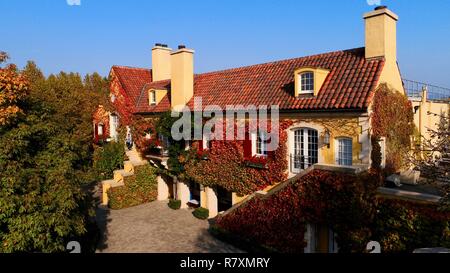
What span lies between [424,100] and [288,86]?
1120 cm

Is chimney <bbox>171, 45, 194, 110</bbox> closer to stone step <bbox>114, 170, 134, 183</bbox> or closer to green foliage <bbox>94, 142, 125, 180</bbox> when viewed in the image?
stone step <bbox>114, 170, 134, 183</bbox>

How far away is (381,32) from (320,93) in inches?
147

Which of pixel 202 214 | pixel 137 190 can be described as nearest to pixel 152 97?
pixel 137 190

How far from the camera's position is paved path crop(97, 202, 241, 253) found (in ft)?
55.6

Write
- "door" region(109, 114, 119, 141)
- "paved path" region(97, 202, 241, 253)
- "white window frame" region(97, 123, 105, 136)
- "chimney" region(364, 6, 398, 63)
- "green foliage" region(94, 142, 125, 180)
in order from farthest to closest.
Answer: "white window frame" region(97, 123, 105, 136) < "door" region(109, 114, 119, 141) < "green foliage" region(94, 142, 125, 180) < "paved path" region(97, 202, 241, 253) < "chimney" region(364, 6, 398, 63)

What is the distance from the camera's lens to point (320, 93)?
16.1 metres

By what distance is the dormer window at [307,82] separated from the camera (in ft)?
54.3

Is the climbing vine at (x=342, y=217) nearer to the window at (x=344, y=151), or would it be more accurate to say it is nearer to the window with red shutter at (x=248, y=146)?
the window at (x=344, y=151)

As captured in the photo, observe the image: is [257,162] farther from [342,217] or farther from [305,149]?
[342,217]

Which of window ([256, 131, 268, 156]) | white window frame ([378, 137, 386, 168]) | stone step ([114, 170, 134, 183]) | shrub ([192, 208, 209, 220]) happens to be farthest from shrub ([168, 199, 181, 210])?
white window frame ([378, 137, 386, 168])

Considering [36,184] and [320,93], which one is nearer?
[36,184]

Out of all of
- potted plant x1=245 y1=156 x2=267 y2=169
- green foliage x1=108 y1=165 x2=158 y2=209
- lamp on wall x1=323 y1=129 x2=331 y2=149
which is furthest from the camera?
green foliage x1=108 y1=165 x2=158 y2=209

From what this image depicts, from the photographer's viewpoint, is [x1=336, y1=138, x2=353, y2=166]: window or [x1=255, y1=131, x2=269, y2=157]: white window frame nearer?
[x1=336, y1=138, x2=353, y2=166]: window

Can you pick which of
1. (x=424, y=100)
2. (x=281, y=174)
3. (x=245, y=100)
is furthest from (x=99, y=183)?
(x=424, y=100)
